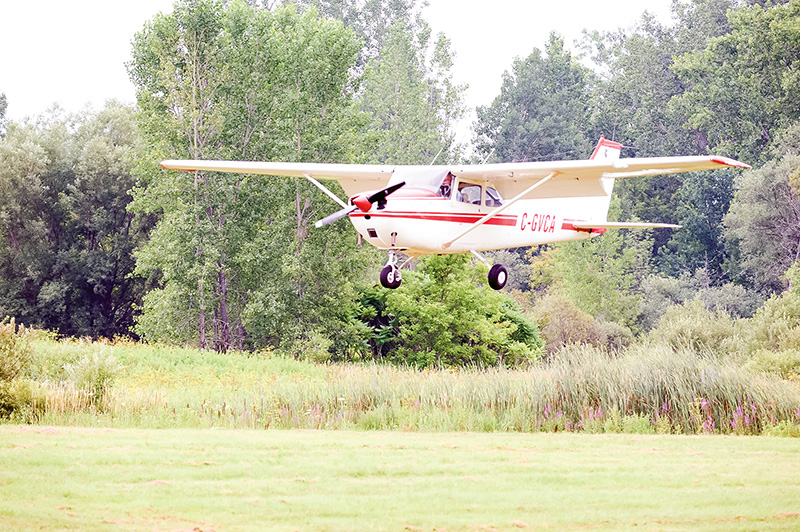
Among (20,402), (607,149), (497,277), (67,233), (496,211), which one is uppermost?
(607,149)

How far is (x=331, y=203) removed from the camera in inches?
1555

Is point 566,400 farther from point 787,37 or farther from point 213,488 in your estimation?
point 787,37

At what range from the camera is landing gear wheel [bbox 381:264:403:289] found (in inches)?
798

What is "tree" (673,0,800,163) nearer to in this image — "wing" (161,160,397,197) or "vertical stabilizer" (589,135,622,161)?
"vertical stabilizer" (589,135,622,161)

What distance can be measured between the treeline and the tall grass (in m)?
14.0

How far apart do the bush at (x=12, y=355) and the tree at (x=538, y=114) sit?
61.4m

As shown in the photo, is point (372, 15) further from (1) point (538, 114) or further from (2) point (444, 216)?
(2) point (444, 216)

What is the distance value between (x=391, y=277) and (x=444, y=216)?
5.42ft

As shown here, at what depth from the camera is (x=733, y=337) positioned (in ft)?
123

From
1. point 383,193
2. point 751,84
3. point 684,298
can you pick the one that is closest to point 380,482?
point 383,193

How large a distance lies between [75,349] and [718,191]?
181ft

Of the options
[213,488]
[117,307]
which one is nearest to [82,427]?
[213,488]

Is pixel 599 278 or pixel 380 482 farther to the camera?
pixel 599 278

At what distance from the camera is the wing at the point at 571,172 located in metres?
18.5
